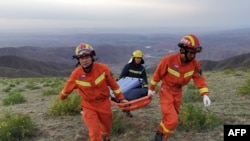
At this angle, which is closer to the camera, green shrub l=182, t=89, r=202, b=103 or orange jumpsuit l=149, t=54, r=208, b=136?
orange jumpsuit l=149, t=54, r=208, b=136

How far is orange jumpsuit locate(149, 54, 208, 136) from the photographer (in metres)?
6.73

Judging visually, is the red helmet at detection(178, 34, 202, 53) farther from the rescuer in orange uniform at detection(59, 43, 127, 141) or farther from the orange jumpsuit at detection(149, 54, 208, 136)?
the rescuer in orange uniform at detection(59, 43, 127, 141)

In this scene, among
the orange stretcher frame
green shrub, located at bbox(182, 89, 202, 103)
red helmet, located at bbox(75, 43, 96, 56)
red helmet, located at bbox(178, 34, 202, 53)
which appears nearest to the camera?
red helmet, located at bbox(75, 43, 96, 56)

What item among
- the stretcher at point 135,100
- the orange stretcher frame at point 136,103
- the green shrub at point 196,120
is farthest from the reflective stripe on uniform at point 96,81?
the green shrub at point 196,120

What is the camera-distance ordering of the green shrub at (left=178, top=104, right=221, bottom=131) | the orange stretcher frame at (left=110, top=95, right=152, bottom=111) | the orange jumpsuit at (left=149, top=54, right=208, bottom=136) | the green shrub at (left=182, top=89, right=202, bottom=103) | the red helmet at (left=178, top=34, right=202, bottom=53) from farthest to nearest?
the green shrub at (left=182, top=89, right=202, bottom=103) → the green shrub at (left=178, top=104, right=221, bottom=131) → the orange stretcher frame at (left=110, top=95, right=152, bottom=111) → the orange jumpsuit at (left=149, top=54, right=208, bottom=136) → the red helmet at (left=178, top=34, right=202, bottom=53)

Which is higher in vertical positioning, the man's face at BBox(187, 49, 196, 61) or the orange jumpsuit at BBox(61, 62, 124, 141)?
the man's face at BBox(187, 49, 196, 61)

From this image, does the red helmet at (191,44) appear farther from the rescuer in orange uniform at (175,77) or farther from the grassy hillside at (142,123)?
Answer: the grassy hillside at (142,123)

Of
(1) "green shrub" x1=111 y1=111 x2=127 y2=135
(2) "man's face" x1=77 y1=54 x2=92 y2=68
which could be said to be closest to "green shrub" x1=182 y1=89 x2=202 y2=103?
(1) "green shrub" x1=111 y1=111 x2=127 y2=135

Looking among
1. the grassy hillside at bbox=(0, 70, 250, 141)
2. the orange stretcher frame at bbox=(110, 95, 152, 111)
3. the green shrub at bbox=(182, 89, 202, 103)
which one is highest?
the orange stretcher frame at bbox=(110, 95, 152, 111)

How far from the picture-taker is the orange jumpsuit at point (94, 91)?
6.49 m

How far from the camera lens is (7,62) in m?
134

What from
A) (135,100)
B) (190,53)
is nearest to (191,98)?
A: (135,100)

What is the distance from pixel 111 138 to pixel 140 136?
578 mm

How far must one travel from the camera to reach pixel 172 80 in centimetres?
682
